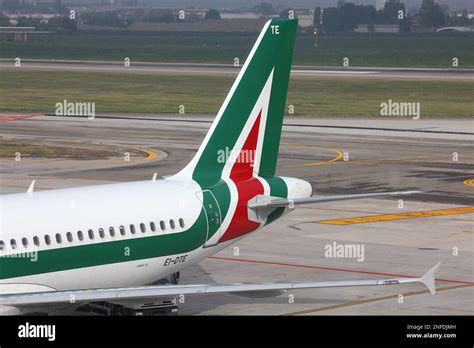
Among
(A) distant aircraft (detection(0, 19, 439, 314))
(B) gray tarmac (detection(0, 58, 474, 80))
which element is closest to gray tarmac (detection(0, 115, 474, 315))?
(A) distant aircraft (detection(0, 19, 439, 314))

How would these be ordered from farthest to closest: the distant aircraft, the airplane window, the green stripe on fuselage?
the airplane window < the green stripe on fuselage < the distant aircraft

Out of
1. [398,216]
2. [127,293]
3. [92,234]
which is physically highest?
[92,234]

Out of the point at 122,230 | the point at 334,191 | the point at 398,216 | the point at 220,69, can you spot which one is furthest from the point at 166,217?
the point at 220,69

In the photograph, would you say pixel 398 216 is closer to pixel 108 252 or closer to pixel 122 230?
pixel 122 230

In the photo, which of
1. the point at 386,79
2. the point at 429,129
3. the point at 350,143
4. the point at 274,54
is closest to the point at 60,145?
the point at 350,143

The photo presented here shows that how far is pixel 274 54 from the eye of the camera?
117ft

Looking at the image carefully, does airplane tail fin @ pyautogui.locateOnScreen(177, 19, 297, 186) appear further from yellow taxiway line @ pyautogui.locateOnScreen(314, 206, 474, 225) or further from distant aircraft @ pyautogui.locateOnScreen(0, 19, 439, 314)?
yellow taxiway line @ pyautogui.locateOnScreen(314, 206, 474, 225)

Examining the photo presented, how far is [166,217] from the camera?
107 ft

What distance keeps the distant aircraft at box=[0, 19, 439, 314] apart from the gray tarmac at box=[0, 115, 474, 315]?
276 cm

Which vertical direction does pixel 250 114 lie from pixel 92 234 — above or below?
above

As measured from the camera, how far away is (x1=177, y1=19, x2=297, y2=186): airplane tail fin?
35.2 meters

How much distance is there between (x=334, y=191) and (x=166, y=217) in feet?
92.5

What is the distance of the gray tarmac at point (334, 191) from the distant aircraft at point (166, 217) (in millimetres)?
2759

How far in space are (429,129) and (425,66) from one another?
101 meters
